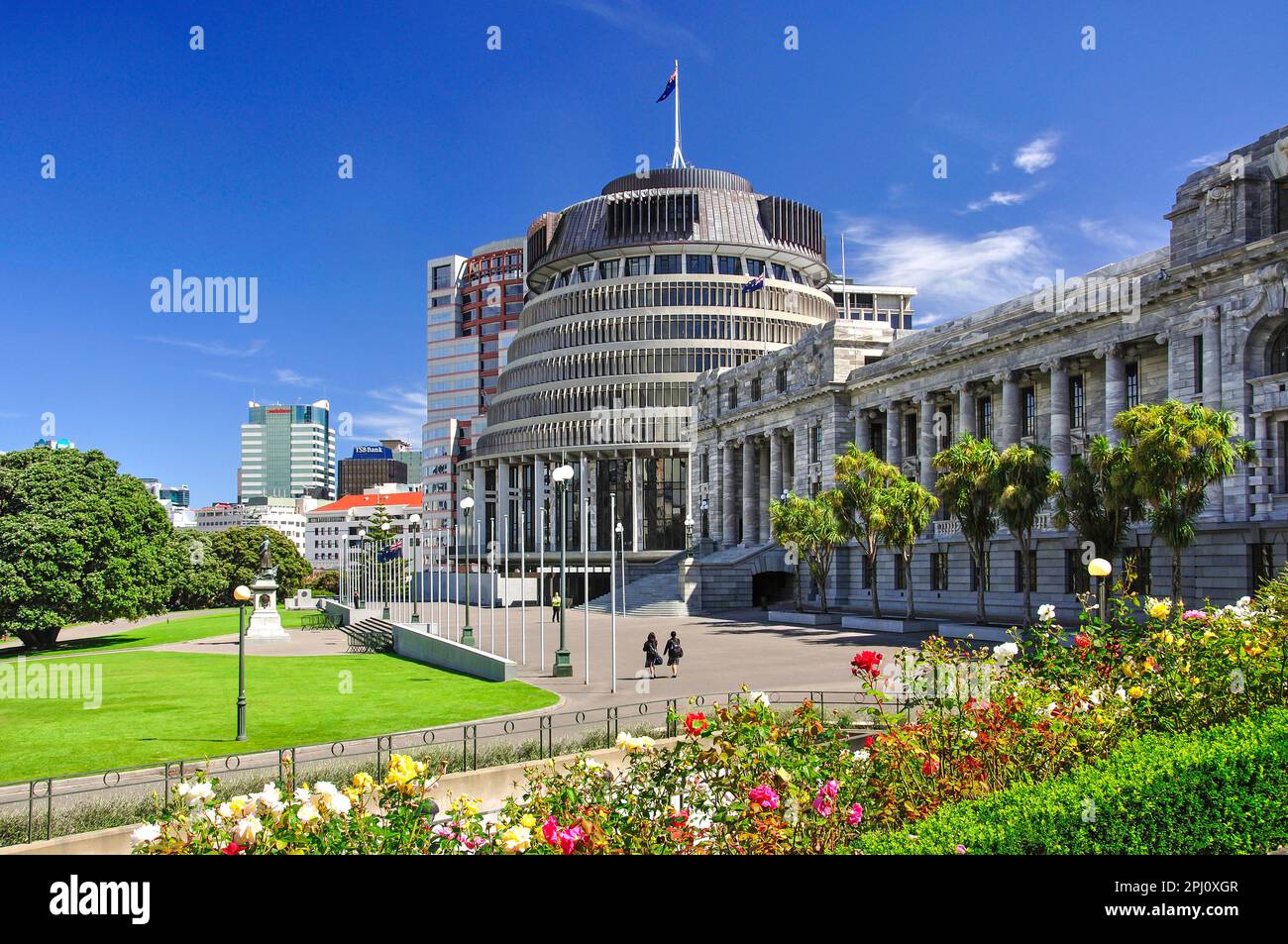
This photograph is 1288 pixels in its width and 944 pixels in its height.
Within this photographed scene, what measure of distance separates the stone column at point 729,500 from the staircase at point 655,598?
566 cm

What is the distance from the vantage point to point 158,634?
244ft

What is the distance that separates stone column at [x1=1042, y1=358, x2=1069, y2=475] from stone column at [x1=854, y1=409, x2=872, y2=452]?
57.8 feet

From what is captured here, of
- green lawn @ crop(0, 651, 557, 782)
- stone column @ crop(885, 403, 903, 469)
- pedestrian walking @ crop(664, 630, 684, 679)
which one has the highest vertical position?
stone column @ crop(885, 403, 903, 469)

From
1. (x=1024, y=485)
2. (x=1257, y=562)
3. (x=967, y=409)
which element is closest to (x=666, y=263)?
(x=967, y=409)

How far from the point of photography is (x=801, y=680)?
34.1 metres

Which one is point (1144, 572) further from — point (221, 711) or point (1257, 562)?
point (221, 711)

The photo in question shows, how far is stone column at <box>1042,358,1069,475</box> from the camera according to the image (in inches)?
2126

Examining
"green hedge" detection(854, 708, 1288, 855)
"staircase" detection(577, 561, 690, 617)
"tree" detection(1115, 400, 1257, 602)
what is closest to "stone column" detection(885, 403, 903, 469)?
"staircase" detection(577, 561, 690, 617)

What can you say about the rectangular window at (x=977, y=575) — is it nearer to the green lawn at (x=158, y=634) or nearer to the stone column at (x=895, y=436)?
the stone column at (x=895, y=436)

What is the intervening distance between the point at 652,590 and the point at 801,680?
47.1 metres

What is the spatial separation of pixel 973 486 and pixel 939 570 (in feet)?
Answer: 57.2

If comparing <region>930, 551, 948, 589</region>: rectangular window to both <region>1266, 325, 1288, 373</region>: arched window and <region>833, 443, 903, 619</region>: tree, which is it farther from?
<region>1266, 325, 1288, 373</region>: arched window

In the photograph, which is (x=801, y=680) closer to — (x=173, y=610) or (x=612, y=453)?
(x=612, y=453)
